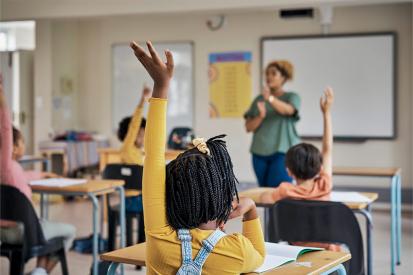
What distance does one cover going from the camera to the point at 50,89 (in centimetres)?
771

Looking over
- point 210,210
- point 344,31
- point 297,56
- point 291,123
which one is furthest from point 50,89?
point 210,210

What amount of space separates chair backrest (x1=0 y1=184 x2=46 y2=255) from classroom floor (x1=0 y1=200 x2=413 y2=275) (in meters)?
0.96

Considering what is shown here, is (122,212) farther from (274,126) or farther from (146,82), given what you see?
(146,82)

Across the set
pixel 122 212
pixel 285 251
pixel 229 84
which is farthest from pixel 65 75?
pixel 285 251

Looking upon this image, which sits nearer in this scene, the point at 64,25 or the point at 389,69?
the point at 389,69

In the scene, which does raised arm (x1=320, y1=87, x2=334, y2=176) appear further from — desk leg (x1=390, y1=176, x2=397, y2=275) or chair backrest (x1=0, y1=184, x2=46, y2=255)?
chair backrest (x1=0, y1=184, x2=46, y2=255)

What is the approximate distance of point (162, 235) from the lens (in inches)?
61.6

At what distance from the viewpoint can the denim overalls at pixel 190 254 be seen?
61.3 inches

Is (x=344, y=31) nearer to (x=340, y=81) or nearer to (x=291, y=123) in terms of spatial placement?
(x=340, y=81)

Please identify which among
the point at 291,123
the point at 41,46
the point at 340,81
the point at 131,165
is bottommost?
the point at 131,165

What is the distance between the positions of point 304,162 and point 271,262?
1.24m

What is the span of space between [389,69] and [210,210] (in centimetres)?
568

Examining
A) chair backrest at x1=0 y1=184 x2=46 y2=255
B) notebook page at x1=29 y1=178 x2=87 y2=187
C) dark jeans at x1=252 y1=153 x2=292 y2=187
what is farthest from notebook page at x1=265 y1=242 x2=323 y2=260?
dark jeans at x1=252 y1=153 x2=292 y2=187

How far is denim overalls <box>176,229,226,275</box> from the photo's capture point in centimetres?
156
